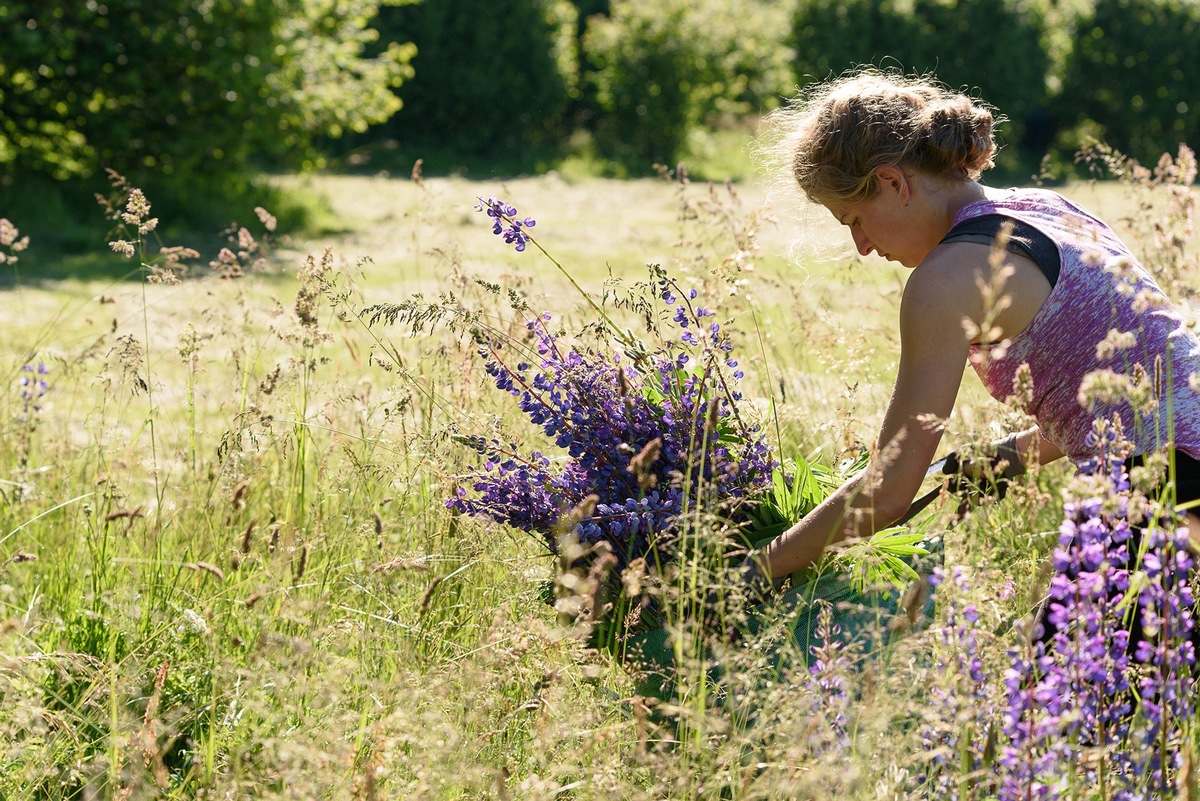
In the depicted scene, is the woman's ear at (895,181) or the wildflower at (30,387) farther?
the wildflower at (30,387)

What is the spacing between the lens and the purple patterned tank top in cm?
240

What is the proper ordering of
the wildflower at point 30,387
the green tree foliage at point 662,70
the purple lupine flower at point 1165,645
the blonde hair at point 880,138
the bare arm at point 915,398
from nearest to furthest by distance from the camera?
the purple lupine flower at point 1165,645
the bare arm at point 915,398
the blonde hair at point 880,138
the wildflower at point 30,387
the green tree foliage at point 662,70

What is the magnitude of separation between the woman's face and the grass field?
202mm

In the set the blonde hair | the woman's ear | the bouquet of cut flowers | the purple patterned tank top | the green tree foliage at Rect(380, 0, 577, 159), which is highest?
the green tree foliage at Rect(380, 0, 577, 159)

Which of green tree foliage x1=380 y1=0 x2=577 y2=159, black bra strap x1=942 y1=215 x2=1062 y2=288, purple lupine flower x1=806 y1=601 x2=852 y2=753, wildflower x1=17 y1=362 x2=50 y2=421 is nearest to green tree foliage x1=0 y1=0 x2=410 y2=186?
green tree foliage x1=380 y1=0 x2=577 y2=159

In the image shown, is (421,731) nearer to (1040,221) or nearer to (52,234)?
(1040,221)

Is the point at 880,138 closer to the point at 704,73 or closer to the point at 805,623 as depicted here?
the point at 805,623

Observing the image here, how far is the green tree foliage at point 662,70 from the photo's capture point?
15.1 m

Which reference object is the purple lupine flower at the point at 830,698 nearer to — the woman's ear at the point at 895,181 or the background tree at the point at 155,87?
the woman's ear at the point at 895,181

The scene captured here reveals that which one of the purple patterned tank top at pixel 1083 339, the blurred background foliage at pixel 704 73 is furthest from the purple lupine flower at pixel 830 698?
the blurred background foliage at pixel 704 73

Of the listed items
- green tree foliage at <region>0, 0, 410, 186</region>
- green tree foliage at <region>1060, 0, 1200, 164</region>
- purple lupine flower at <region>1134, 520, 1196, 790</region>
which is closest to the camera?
purple lupine flower at <region>1134, 520, 1196, 790</region>

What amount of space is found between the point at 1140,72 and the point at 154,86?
12334mm

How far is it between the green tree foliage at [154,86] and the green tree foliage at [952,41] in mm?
7315

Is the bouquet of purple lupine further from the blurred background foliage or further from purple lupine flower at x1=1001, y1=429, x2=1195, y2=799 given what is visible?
the blurred background foliage
